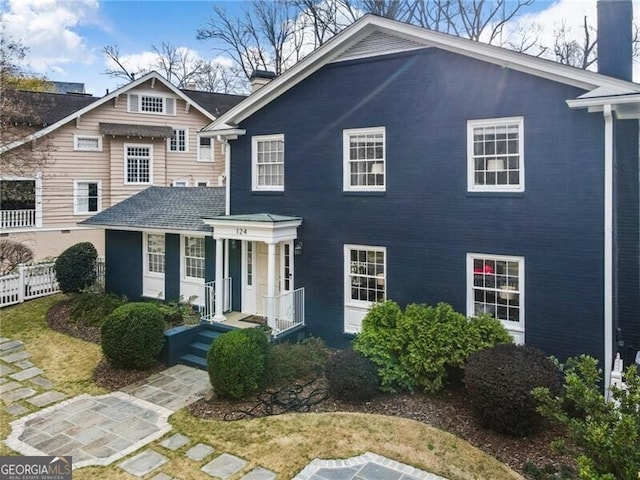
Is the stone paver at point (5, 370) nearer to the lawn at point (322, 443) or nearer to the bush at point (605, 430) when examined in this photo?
the lawn at point (322, 443)

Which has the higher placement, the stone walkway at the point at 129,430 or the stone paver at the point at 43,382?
the stone paver at the point at 43,382

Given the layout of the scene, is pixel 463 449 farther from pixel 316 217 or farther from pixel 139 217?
pixel 139 217

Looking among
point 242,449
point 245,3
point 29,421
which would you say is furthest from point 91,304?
point 245,3

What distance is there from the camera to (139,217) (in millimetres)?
15555

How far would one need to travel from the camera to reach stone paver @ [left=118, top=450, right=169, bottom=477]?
6.93 metres

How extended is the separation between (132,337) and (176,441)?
3.46 metres

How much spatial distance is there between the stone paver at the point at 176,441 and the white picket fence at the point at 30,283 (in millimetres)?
10594

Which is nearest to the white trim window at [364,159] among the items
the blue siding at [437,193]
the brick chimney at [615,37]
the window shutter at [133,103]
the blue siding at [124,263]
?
the blue siding at [437,193]

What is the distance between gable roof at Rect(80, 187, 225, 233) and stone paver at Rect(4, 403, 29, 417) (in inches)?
238

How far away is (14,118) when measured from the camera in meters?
19.5

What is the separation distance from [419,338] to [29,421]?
295 inches

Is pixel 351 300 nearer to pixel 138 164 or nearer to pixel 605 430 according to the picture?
pixel 605 430

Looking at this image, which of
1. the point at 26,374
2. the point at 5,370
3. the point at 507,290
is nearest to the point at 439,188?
the point at 507,290

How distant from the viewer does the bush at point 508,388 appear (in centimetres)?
748
